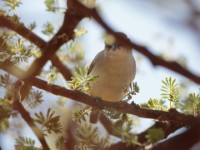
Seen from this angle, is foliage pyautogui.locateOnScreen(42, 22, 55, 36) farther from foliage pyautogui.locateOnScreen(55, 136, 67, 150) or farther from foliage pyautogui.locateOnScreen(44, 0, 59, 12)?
foliage pyautogui.locateOnScreen(55, 136, 67, 150)

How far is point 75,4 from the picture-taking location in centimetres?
40

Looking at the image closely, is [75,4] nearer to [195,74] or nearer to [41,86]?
[195,74]

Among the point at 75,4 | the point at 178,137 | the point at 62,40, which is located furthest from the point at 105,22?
the point at 62,40

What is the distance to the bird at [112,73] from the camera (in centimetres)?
297

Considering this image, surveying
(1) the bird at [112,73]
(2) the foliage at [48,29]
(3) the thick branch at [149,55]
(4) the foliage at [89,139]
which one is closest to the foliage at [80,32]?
(2) the foliage at [48,29]

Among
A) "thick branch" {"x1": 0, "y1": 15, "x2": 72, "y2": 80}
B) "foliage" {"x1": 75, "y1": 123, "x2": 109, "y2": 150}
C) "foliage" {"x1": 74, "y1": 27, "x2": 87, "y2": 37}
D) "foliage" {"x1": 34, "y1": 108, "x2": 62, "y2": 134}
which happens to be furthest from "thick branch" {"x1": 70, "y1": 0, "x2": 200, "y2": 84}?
"foliage" {"x1": 74, "y1": 27, "x2": 87, "y2": 37}

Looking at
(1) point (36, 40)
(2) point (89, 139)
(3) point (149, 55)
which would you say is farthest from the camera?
(1) point (36, 40)

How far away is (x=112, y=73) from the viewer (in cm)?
300

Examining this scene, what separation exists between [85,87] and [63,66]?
3.60 ft

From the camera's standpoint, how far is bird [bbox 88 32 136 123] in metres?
2.97

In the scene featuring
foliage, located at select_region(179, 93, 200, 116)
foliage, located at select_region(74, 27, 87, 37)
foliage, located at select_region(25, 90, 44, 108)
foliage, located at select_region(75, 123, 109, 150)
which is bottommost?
foliage, located at select_region(75, 123, 109, 150)

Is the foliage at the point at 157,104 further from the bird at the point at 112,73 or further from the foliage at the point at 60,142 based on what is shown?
the bird at the point at 112,73

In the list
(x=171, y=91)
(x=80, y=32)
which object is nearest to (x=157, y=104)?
(x=171, y=91)

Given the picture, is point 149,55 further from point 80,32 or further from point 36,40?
point 36,40
